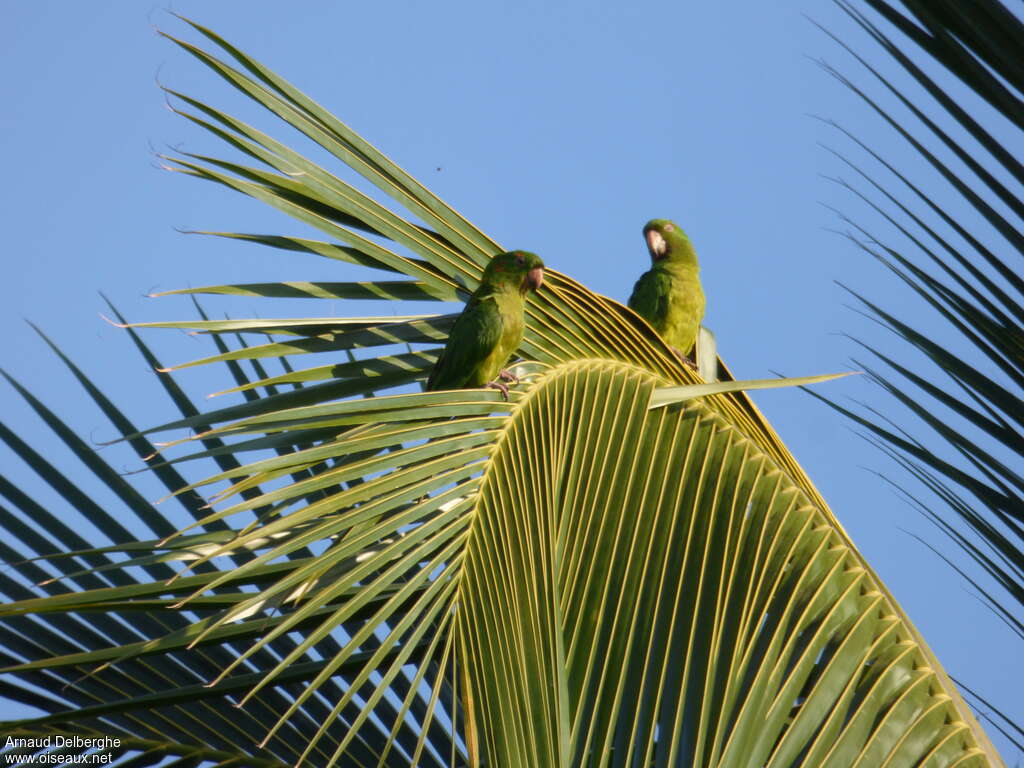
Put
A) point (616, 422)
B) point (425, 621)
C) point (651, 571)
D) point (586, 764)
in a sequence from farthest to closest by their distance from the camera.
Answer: point (616, 422)
point (651, 571)
point (586, 764)
point (425, 621)

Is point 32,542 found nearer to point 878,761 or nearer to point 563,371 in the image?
point 563,371

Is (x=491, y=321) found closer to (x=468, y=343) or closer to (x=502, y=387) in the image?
(x=468, y=343)

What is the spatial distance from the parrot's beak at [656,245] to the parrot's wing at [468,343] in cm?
205

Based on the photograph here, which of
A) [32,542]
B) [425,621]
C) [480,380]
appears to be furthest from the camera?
[480,380]

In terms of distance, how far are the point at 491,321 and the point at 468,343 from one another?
0.08 metres

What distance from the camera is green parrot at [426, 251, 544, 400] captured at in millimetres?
2363

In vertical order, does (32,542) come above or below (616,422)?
below

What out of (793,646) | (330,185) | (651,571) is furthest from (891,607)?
(330,185)

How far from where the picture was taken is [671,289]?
4223 millimetres

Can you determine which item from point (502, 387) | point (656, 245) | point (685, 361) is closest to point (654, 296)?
point (656, 245)

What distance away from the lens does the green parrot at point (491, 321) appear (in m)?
2.36

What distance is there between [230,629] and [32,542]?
92cm

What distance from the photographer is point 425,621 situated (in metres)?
1.57

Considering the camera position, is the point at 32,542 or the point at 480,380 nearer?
the point at 32,542
